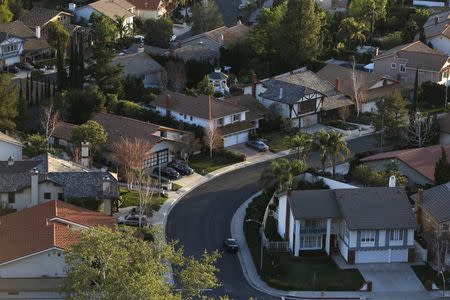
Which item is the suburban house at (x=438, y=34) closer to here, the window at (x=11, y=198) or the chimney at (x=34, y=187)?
the chimney at (x=34, y=187)

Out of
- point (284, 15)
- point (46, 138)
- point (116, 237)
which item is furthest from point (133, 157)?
point (284, 15)

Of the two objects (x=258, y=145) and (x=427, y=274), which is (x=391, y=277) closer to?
(x=427, y=274)

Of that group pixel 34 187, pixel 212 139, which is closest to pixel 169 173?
pixel 212 139


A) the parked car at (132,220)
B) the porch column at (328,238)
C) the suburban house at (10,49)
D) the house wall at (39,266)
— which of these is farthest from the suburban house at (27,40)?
the porch column at (328,238)

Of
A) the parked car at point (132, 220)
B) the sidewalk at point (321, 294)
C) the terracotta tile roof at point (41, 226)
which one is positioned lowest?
the sidewalk at point (321, 294)

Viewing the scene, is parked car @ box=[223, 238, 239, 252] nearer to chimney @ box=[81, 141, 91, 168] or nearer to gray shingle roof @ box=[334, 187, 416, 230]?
gray shingle roof @ box=[334, 187, 416, 230]

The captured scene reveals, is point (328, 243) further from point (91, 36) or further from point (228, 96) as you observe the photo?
point (91, 36)
